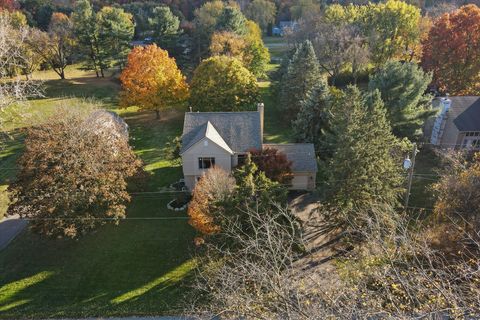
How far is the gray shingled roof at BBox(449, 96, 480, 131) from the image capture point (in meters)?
31.7

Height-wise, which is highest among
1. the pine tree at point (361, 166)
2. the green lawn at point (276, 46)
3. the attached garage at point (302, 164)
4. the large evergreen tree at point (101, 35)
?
the large evergreen tree at point (101, 35)

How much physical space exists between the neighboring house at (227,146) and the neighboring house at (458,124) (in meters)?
14.0

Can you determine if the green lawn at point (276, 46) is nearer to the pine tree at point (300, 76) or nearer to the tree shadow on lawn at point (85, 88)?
the pine tree at point (300, 76)

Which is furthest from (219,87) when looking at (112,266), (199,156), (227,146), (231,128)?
(112,266)

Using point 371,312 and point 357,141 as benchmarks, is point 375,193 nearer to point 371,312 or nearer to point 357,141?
point 357,141

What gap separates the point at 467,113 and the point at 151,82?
3263 cm

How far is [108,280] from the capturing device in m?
20.9

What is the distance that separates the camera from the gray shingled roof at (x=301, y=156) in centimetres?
2820

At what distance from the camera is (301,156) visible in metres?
29.0

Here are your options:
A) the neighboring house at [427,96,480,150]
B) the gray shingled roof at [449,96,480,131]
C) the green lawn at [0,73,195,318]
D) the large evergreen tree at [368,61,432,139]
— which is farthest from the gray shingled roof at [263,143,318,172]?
the gray shingled roof at [449,96,480,131]

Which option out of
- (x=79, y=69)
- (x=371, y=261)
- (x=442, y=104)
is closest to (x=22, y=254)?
(x=371, y=261)

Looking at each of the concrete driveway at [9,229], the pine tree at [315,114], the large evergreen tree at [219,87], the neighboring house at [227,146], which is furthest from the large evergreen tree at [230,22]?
the concrete driveway at [9,229]

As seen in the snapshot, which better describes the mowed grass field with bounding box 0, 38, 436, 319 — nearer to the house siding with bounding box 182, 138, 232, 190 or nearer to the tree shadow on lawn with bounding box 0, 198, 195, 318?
the tree shadow on lawn with bounding box 0, 198, 195, 318

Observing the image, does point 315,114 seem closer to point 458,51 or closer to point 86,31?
point 458,51
